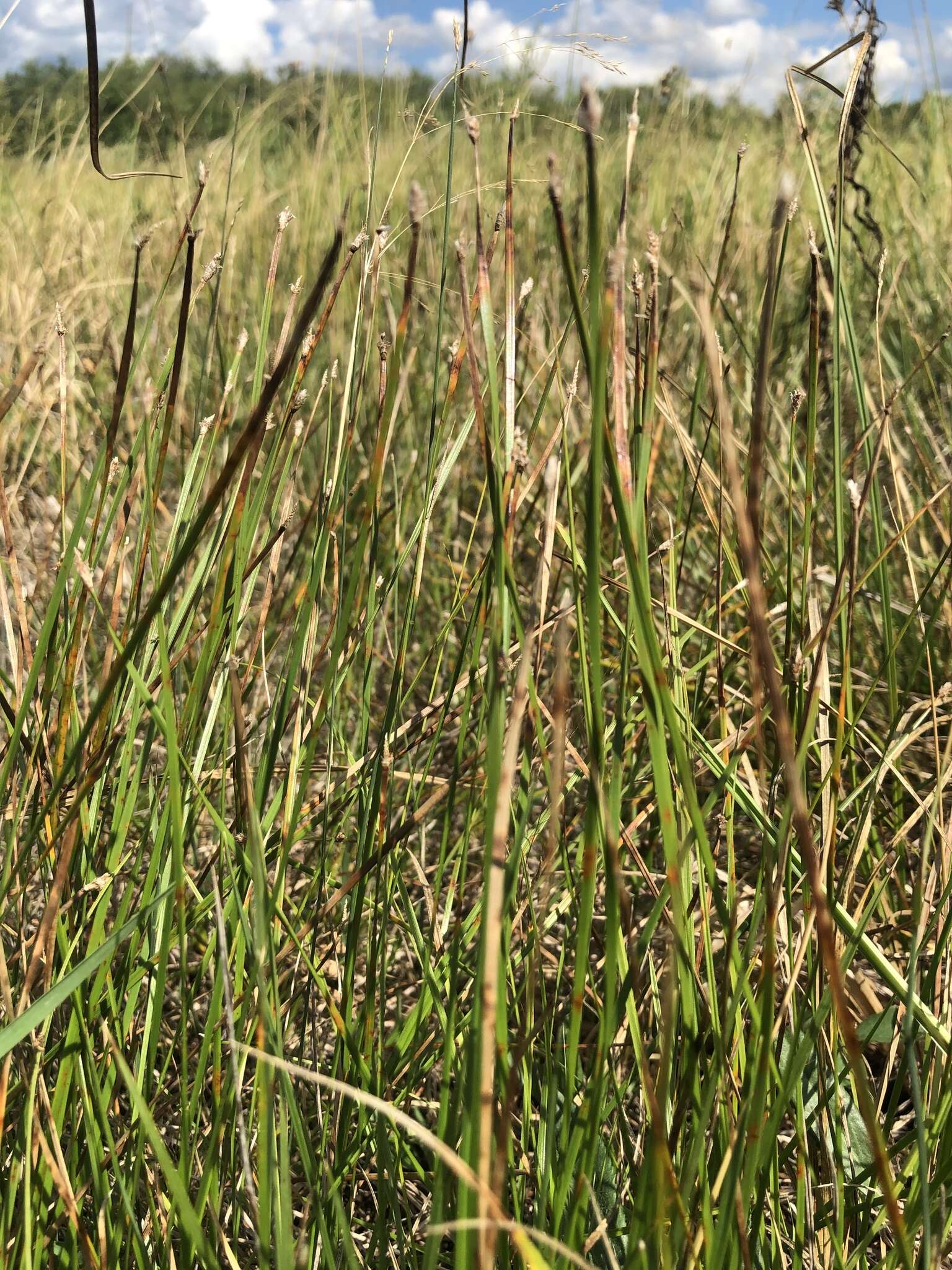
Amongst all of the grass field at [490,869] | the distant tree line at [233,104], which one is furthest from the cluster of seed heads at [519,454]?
the distant tree line at [233,104]

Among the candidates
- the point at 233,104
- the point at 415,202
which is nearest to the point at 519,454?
the point at 415,202

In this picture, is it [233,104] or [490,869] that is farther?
[233,104]

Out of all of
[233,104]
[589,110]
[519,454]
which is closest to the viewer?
[589,110]

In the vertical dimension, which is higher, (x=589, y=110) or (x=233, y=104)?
(x=233, y=104)

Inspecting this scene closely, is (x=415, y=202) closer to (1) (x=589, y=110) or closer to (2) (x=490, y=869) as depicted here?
(1) (x=589, y=110)

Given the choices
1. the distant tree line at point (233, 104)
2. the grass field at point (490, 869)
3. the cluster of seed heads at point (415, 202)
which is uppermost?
the distant tree line at point (233, 104)

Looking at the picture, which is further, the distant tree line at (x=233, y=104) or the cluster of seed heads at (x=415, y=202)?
the distant tree line at (x=233, y=104)

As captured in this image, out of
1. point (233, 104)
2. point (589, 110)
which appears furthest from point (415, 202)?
point (233, 104)

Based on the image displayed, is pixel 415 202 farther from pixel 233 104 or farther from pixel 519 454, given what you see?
pixel 233 104

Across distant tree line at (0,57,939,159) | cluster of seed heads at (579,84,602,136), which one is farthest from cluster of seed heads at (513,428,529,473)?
distant tree line at (0,57,939,159)

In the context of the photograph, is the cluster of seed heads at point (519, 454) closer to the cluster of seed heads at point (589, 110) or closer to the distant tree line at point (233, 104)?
the cluster of seed heads at point (589, 110)

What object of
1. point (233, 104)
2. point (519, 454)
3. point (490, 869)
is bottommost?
point (490, 869)

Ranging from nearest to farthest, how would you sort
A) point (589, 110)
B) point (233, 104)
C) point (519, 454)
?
1. point (589, 110)
2. point (519, 454)
3. point (233, 104)

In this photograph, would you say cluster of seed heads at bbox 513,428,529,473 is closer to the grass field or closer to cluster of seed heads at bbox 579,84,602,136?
the grass field
